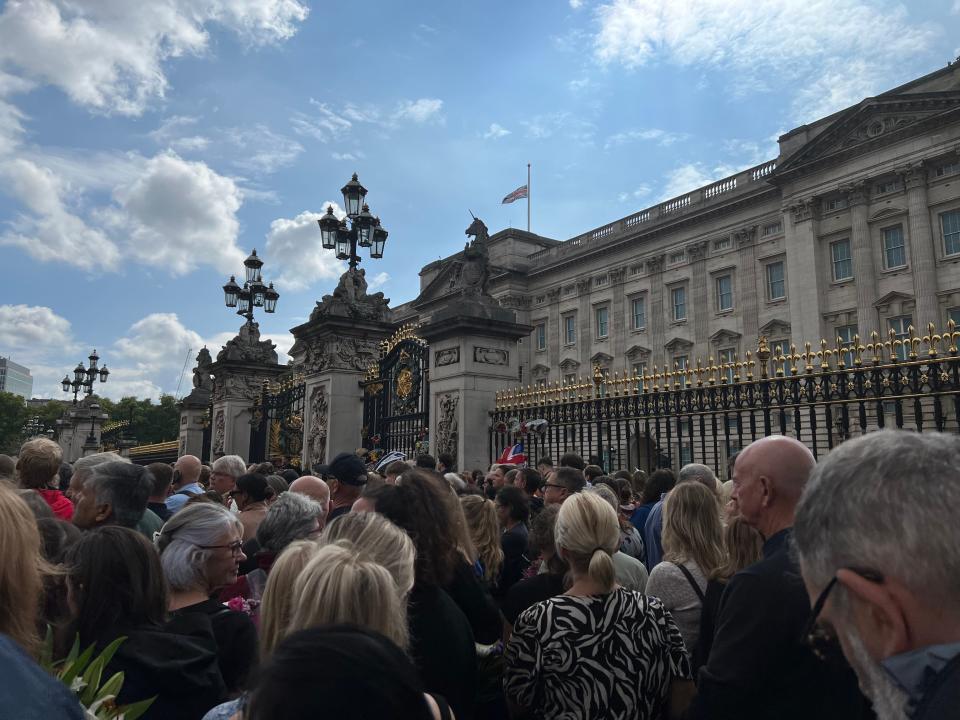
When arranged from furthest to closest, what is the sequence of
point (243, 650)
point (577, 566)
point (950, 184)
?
point (950, 184) → point (577, 566) → point (243, 650)

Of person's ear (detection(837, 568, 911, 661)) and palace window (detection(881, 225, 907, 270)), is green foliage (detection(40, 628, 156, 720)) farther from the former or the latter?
palace window (detection(881, 225, 907, 270))

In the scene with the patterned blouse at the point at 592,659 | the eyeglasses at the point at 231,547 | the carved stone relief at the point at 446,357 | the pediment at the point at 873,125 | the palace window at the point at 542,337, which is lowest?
the patterned blouse at the point at 592,659

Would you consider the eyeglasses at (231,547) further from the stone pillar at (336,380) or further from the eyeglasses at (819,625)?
the stone pillar at (336,380)

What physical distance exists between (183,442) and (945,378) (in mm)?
19674

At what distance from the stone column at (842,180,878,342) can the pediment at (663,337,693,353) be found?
1007cm

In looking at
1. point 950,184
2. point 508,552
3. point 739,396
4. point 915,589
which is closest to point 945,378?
point 739,396

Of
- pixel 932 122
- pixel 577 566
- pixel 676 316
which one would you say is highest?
pixel 932 122

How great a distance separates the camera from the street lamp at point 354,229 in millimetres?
12805

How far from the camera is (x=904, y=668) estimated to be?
1.34 metres

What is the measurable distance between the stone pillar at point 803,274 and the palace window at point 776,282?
1.38 m

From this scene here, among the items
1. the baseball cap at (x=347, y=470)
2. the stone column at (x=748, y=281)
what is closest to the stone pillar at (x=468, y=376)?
the baseball cap at (x=347, y=470)

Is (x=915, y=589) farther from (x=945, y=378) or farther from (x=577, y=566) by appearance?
(x=945, y=378)

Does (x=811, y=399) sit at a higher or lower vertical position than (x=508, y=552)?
higher

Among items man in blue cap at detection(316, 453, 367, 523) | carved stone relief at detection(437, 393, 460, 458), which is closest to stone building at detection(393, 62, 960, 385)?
carved stone relief at detection(437, 393, 460, 458)
